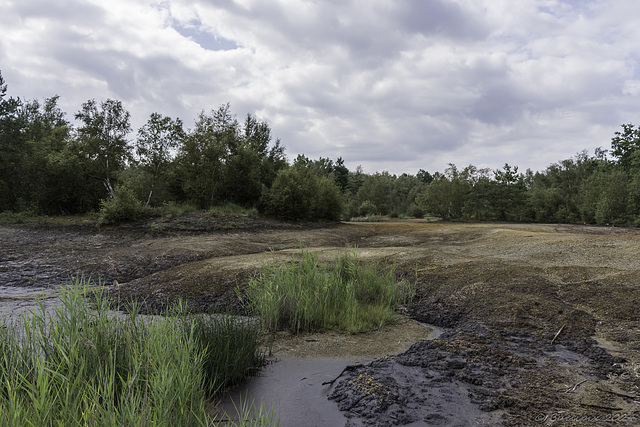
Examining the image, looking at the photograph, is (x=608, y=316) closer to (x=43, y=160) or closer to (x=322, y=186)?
Result: (x=322, y=186)

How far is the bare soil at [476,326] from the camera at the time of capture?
343 centimetres

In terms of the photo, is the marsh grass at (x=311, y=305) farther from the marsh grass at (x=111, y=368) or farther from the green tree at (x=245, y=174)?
the green tree at (x=245, y=174)

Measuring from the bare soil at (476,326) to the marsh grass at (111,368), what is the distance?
675 mm

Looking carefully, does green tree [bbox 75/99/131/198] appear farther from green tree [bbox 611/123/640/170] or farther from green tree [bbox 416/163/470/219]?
green tree [bbox 611/123/640/170]

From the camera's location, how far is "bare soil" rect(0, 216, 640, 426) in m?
3.43

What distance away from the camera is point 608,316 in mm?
5727

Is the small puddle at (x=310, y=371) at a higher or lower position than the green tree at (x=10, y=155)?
lower

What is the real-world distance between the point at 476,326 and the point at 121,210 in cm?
2069

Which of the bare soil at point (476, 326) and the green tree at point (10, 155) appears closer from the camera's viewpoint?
the bare soil at point (476, 326)

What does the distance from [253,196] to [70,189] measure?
13140mm

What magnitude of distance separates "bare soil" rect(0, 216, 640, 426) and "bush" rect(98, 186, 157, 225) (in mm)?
7906

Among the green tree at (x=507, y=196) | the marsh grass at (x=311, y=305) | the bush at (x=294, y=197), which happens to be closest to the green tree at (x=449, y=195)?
the green tree at (x=507, y=196)

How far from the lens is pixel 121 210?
21203 mm

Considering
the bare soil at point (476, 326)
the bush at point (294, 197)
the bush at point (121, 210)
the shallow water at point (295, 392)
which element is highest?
the bush at point (294, 197)
